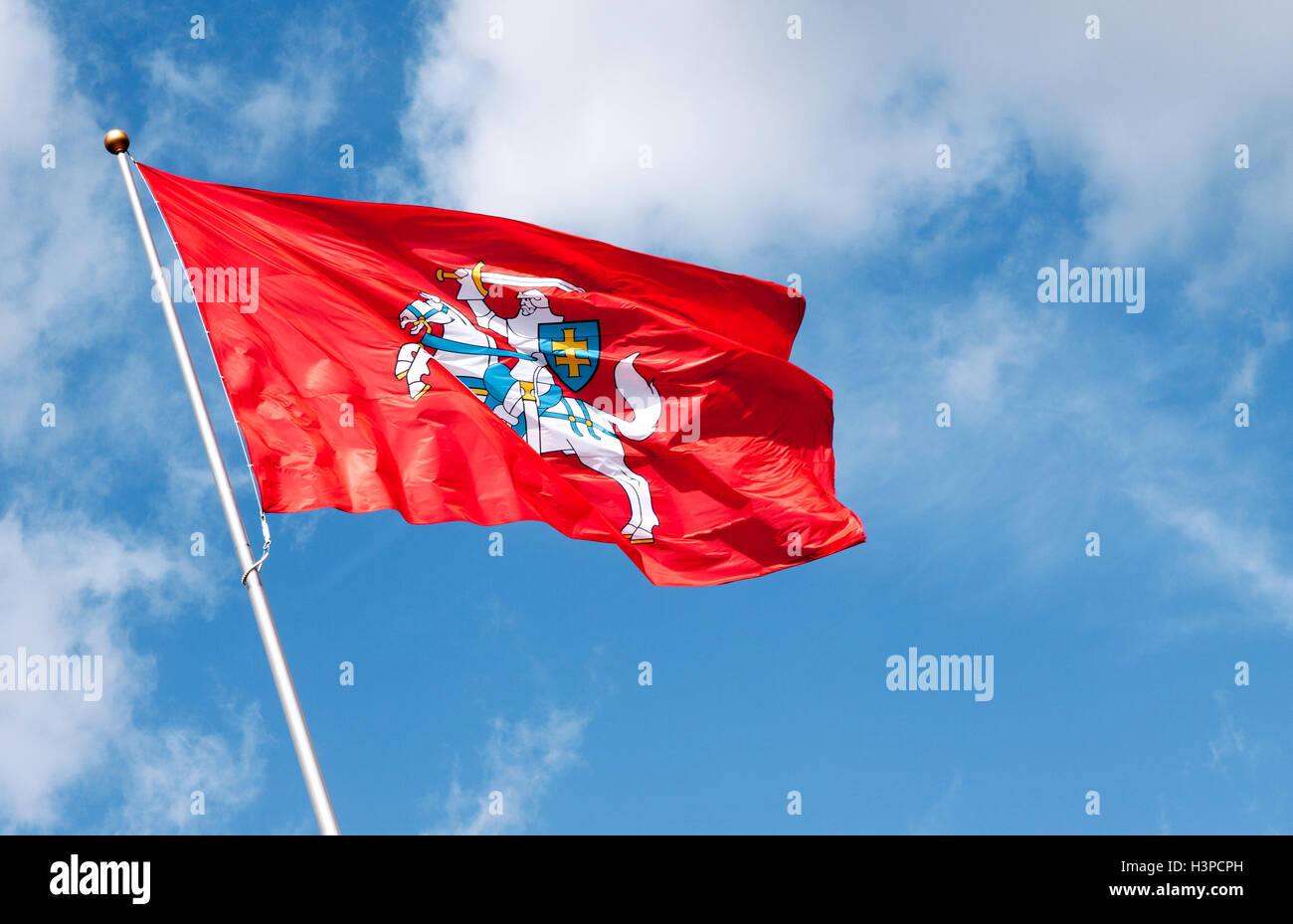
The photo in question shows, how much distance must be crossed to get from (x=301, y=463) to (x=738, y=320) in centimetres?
820

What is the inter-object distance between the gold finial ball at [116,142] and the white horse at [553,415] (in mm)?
4227

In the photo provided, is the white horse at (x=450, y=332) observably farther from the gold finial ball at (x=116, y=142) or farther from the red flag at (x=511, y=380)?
the gold finial ball at (x=116, y=142)

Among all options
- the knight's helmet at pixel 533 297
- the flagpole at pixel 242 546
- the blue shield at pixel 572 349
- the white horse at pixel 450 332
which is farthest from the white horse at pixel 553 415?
the flagpole at pixel 242 546

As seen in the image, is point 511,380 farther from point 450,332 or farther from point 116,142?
point 116,142

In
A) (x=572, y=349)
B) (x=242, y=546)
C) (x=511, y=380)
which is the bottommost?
(x=242, y=546)

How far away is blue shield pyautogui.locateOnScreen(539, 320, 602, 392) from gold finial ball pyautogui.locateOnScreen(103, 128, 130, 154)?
244 inches

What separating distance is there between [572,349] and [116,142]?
6.86 meters

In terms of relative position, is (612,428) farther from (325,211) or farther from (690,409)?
(325,211)

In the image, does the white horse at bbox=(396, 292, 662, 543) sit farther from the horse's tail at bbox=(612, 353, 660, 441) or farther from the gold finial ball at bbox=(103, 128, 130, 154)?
the gold finial ball at bbox=(103, 128, 130, 154)

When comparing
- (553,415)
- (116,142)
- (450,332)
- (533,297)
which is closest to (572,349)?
(533,297)

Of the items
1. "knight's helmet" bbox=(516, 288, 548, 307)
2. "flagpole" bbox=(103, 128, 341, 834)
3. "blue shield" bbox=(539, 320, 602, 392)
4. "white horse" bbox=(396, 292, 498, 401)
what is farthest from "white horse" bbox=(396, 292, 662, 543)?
"flagpole" bbox=(103, 128, 341, 834)

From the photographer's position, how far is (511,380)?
18875mm
